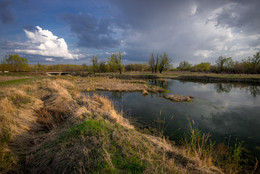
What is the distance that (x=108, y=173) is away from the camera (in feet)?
8.55

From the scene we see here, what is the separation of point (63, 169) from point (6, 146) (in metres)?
2.54

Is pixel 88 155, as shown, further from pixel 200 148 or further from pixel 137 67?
pixel 137 67

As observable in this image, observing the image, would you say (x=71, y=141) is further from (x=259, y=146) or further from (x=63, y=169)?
(x=259, y=146)

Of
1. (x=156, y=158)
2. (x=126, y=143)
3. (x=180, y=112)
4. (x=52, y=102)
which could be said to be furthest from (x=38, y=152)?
(x=180, y=112)

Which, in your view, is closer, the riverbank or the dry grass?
the riverbank

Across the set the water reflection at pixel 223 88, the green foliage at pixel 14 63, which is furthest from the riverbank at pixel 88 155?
the green foliage at pixel 14 63

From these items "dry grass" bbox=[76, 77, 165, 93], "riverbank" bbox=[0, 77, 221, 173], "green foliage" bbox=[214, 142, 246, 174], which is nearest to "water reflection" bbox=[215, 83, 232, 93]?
"dry grass" bbox=[76, 77, 165, 93]

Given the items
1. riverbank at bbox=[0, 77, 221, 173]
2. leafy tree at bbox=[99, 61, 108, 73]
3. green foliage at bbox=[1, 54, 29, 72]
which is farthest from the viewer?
leafy tree at bbox=[99, 61, 108, 73]

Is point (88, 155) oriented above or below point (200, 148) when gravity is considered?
above

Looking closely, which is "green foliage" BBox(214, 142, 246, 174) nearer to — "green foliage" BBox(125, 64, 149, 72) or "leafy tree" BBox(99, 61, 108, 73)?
"leafy tree" BBox(99, 61, 108, 73)

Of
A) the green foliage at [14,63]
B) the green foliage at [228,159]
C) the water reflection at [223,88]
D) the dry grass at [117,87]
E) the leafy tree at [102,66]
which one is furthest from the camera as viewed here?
the leafy tree at [102,66]

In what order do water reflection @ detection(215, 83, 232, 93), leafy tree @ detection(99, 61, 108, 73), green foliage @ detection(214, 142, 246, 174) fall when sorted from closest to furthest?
green foliage @ detection(214, 142, 246, 174)
water reflection @ detection(215, 83, 232, 93)
leafy tree @ detection(99, 61, 108, 73)

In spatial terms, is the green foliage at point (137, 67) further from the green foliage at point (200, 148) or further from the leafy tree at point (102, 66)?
the green foliage at point (200, 148)

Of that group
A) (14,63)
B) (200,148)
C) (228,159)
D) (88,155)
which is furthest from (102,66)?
(228,159)
